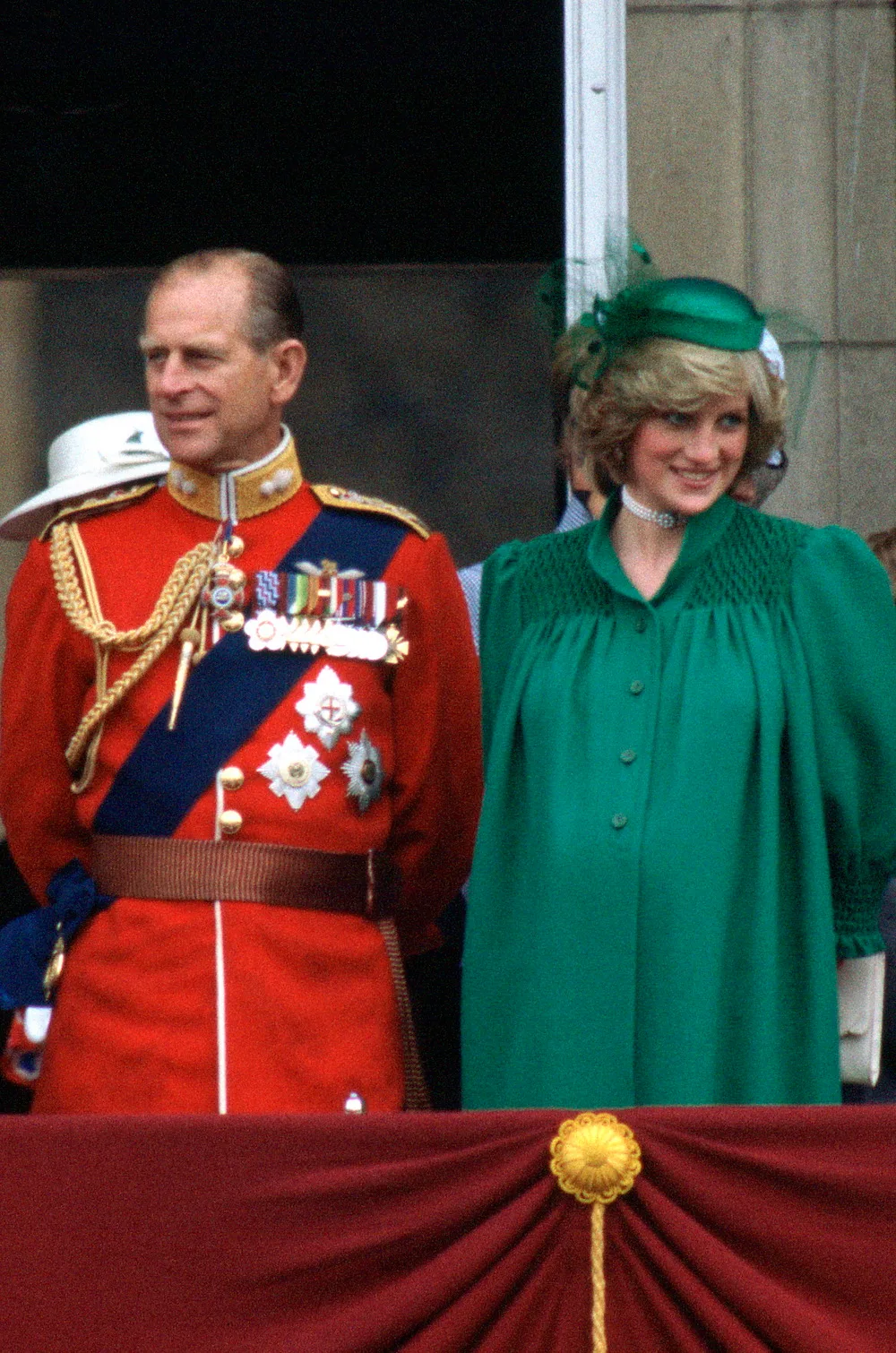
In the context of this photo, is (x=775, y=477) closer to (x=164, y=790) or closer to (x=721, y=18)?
(x=164, y=790)

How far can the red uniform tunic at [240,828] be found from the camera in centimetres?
332

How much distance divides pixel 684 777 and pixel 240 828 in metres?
0.58

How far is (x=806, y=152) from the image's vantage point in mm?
5379

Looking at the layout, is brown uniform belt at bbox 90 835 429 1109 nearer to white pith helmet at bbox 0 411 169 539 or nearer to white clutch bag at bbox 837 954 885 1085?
white clutch bag at bbox 837 954 885 1085

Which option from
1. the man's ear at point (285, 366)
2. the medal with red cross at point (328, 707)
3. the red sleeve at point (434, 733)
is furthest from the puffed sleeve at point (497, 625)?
the man's ear at point (285, 366)

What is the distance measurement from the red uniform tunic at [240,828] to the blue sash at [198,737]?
0.01 m

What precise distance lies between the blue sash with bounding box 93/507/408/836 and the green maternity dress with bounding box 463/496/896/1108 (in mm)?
314

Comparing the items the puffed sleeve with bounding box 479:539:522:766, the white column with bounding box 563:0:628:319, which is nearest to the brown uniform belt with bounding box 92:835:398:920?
the puffed sleeve with bounding box 479:539:522:766

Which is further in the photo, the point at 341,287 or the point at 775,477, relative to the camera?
the point at 341,287

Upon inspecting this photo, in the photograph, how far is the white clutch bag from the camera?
11.0 ft

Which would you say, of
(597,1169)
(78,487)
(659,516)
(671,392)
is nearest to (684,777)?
(659,516)

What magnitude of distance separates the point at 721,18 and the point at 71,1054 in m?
2.96

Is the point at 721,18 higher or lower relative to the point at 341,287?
higher

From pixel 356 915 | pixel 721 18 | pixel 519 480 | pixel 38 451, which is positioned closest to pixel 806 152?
pixel 721 18
